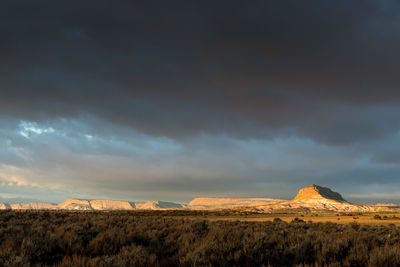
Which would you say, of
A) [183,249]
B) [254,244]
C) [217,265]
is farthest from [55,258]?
[254,244]

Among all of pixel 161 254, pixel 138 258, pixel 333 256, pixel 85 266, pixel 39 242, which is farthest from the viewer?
pixel 39 242

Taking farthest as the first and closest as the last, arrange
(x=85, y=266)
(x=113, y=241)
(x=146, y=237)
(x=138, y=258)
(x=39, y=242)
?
(x=146, y=237) → (x=113, y=241) → (x=39, y=242) → (x=138, y=258) → (x=85, y=266)

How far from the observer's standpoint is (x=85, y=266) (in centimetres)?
638

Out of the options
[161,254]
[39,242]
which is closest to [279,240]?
[161,254]

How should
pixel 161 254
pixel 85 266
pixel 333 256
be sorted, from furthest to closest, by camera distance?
pixel 161 254
pixel 333 256
pixel 85 266

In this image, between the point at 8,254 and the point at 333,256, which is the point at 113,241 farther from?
the point at 333,256

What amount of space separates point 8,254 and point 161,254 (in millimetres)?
4543

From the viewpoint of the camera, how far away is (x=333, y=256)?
790 centimetres

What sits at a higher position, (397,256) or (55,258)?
(397,256)

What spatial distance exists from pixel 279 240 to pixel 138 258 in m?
6.65

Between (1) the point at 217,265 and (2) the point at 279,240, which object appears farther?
(2) the point at 279,240

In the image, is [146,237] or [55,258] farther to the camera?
[146,237]

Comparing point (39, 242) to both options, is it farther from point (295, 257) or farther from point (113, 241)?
point (295, 257)

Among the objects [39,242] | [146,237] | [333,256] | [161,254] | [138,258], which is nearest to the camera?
[138,258]
